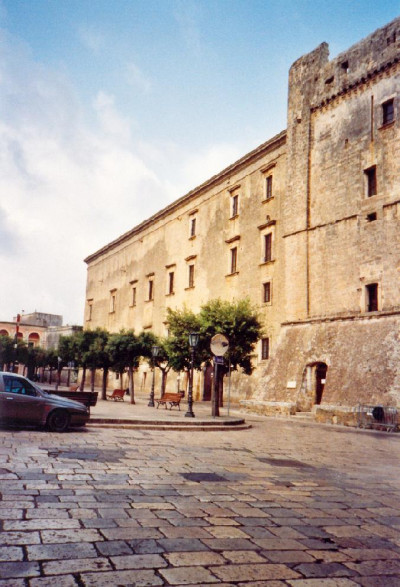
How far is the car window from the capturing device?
12.0 m

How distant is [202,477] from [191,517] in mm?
2249

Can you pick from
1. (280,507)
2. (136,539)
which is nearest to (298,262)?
(280,507)

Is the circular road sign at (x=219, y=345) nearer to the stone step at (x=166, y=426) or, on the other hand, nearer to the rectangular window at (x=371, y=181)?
the stone step at (x=166, y=426)

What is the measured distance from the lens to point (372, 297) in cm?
2164

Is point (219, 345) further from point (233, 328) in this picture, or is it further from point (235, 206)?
point (235, 206)

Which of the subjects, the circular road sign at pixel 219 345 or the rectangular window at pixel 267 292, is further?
the rectangular window at pixel 267 292

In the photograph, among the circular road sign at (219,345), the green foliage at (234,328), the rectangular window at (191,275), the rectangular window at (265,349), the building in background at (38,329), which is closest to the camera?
the circular road sign at (219,345)

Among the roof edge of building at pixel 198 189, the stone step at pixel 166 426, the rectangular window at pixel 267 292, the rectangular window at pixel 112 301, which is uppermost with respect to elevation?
the roof edge of building at pixel 198 189

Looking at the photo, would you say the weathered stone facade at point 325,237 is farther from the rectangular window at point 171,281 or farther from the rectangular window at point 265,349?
the rectangular window at point 171,281

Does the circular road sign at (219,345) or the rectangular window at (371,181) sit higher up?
the rectangular window at (371,181)

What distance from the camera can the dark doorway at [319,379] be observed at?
73.2 feet

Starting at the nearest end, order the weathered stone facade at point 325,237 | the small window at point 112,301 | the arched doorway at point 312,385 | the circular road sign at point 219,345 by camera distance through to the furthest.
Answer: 1. the circular road sign at point 219,345
2. the weathered stone facade at point 325,237
3. the arched doorway at point 312,385
4. the small window at point 112,301

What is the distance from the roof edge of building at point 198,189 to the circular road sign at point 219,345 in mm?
14118

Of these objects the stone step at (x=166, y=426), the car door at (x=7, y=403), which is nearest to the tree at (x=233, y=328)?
the stone step at (x=166, y=426)
